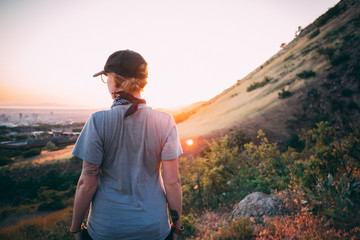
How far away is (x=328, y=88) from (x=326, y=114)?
363cm

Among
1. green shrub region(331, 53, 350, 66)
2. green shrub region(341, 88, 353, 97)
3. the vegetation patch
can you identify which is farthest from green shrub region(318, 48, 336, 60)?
the vegetation patch

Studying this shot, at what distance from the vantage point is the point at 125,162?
1374 millimetres

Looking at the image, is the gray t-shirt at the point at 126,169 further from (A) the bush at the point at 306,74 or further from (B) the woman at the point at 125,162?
(A) the bush at the point at 306,74

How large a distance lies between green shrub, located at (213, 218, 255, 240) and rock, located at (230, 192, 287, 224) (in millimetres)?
503

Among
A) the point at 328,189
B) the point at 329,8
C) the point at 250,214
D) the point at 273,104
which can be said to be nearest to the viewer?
the point at 328,189

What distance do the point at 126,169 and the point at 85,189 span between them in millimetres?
347

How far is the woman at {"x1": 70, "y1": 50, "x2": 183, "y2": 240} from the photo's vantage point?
1.29 metres

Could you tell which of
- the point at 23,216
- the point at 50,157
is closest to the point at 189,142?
the point at 23,216

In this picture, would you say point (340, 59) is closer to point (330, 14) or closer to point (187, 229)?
point (330, 14)

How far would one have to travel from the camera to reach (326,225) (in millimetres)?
2695

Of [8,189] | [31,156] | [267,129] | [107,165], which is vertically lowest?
[267,129]

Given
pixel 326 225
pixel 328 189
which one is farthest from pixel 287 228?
pixel 328 189

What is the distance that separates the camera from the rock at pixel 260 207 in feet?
11.6

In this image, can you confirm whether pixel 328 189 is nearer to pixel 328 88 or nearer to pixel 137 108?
pixel 137 108
